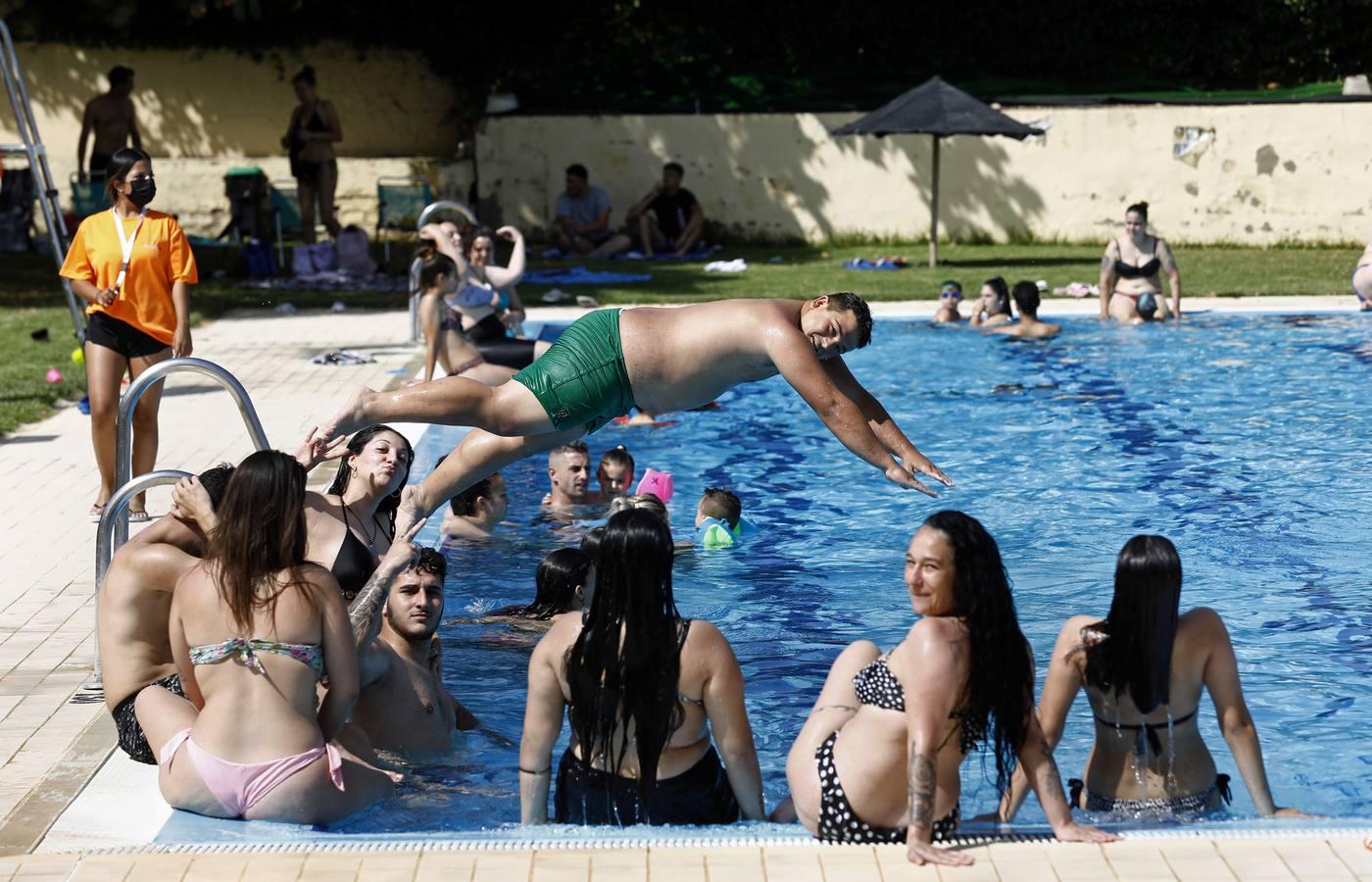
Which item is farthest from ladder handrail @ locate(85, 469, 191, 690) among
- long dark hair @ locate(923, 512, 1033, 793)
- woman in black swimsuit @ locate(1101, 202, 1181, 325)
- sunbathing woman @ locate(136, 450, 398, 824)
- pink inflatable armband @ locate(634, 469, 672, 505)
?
woman in black swimsuit @ locate(1101, 202, 1181, 325)

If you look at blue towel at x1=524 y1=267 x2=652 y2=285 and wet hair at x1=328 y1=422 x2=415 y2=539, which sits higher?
blue towel at x1=524 y1=267 x2=652 y2=285

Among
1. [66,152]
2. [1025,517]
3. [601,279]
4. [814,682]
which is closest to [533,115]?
[601,279]

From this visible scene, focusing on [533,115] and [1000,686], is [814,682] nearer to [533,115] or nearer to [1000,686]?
[1000,686]

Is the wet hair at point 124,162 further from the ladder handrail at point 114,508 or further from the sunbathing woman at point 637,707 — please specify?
the sunbathing woman at point 637,707

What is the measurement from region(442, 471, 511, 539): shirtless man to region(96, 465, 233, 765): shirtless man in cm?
349

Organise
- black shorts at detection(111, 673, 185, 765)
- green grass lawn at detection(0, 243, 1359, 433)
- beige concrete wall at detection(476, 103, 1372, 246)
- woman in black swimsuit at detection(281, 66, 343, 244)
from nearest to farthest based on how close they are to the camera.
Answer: black shorts at detection(111, 673, 185, 765), green grass lawn at detection(0, 243, 1359, 433), woman in black swimsuit at detection(281, 66, 343, 244), beige concrete wall at detection(476, 103, 1372, 246)

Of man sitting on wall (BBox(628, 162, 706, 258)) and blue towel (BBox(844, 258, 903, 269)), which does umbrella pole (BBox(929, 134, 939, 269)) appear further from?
man sitting on wall (BBox(628, 162, 706, 258))

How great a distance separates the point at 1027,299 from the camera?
586 inches

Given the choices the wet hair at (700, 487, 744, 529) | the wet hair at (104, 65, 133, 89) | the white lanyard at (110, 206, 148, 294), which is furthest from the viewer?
the wet hair at (104, 65, 133, 89)

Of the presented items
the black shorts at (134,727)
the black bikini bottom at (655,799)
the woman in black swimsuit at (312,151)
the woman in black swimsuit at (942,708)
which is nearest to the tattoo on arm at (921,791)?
the woman in black swimsuit at (942,708)

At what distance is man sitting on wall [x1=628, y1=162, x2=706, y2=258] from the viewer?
69.6 feet

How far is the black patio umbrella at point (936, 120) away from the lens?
19.2 metres

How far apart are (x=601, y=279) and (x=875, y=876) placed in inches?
589

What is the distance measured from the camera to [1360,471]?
10422 mm
